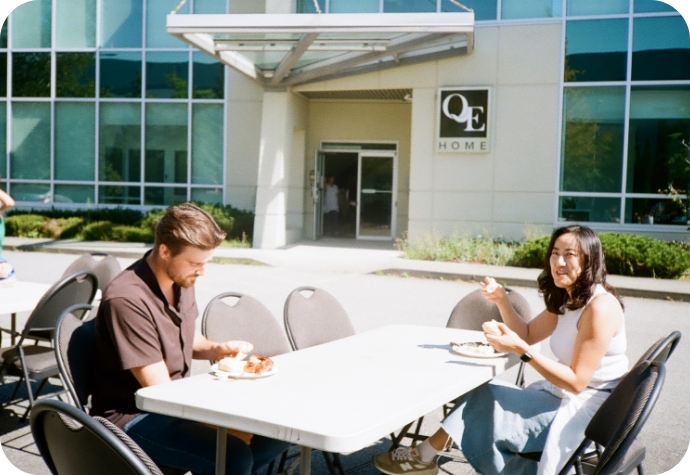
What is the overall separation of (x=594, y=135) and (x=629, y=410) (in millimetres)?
15203

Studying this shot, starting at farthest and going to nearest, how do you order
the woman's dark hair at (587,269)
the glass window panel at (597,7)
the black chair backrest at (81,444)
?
the glass window panel at (597,7) → the woman's dark hair at (587,269) → the black chair backrest at (81,444)

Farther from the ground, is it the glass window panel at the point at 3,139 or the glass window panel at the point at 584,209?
the glass window panel at the point at 3,139

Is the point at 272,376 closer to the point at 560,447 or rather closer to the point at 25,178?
the point at 560,447

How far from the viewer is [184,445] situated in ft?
9.18

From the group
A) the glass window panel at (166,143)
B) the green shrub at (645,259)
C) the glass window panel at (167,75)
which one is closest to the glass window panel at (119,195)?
the glass window panel at (166,143)

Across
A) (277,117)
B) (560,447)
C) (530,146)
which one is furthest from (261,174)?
(560,447)

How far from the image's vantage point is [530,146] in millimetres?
16531

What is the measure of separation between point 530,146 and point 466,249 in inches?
133

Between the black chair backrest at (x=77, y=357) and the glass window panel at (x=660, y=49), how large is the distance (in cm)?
1592

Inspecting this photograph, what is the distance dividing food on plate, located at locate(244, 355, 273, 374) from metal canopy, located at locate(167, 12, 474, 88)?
10.5 m

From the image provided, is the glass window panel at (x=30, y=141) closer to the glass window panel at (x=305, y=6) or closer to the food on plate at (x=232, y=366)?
the glass window panel at (x=305, y=6)

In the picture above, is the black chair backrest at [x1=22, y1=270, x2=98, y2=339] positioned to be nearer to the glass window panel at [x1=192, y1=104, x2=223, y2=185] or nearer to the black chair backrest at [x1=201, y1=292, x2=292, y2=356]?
the black chair backrest at [x1=201, y1=292, x2=292, y2=356]

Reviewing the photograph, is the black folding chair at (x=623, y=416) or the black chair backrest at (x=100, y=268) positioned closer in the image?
the black folding chair at (x=623, y=416)

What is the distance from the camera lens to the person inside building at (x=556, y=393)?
321 cm
